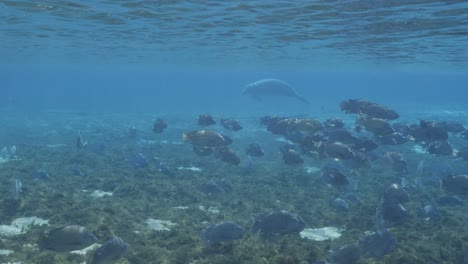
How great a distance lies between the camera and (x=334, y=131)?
44.2ft

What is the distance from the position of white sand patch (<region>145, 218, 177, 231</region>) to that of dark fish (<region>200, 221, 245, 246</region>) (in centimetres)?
341

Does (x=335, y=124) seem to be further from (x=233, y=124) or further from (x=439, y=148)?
(x=233, y=124)

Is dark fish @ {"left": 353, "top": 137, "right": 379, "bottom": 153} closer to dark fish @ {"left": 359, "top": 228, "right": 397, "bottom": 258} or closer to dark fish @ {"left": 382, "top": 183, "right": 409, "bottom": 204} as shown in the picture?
dark fish @ {"left": 382, "top": 183, "right": 409, "bottom": 204}

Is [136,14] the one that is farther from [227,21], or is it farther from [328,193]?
[328,193]

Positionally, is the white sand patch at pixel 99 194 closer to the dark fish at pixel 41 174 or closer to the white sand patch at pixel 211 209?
the dark fish at pixel 41 174

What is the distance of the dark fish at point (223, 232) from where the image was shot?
8523mm

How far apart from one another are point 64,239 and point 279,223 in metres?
4.06

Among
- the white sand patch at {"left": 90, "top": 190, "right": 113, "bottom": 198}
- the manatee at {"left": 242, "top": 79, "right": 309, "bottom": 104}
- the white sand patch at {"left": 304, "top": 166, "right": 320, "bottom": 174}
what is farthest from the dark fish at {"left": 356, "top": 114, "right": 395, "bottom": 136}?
the manatee at {"left": 242, "top": 79, "right": 309, "bottom": 104}

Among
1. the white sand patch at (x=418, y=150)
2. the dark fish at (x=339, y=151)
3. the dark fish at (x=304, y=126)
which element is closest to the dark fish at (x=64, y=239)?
the dark fish at (x=339, y=151)

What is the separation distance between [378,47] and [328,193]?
64.6ft

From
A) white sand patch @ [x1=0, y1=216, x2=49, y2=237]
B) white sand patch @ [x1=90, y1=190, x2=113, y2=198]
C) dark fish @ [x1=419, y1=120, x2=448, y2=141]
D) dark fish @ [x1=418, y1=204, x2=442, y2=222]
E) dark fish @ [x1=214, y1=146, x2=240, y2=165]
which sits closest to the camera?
white sand patch @ [x1=0, y1=216, x2=49, y2=237]

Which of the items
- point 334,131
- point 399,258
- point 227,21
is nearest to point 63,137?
point 227,21

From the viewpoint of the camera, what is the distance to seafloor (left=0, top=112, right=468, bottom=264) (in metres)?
9.09


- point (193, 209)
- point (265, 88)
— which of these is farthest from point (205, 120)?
point (265, 88)
